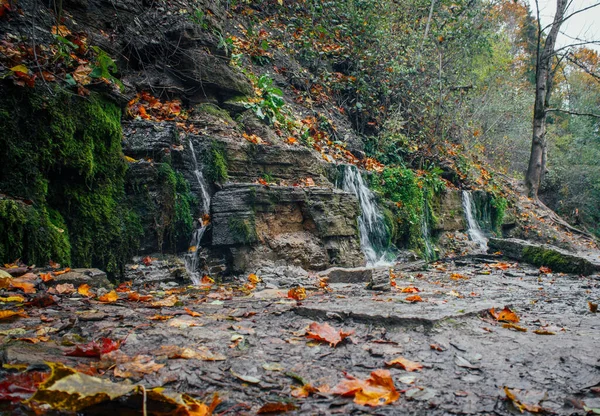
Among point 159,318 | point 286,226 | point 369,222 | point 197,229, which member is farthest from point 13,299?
point 369,222

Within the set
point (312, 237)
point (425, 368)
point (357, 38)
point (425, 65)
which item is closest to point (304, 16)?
point (357, 38)

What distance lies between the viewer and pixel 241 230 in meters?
5.64

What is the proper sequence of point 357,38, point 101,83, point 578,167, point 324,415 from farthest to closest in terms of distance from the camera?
point 578,167 < point 357,38 < point 101,83 < point 324,415

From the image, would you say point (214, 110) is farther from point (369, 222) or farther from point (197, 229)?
point (369, 222)

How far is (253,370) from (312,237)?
4.62m

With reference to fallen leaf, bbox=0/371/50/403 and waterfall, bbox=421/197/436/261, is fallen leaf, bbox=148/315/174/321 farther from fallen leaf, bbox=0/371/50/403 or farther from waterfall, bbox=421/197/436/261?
waterfall, bbox=421/197/436/261

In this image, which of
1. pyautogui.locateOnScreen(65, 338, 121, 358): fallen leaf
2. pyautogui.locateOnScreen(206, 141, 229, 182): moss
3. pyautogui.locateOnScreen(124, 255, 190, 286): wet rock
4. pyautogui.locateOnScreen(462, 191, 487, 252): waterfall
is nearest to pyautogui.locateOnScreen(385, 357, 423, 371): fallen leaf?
pyautogui.locateOnScreen(65, 338, 121, 358): fallen leaf

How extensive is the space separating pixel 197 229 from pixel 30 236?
2250mm

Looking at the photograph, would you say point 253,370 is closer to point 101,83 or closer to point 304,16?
point 101,83

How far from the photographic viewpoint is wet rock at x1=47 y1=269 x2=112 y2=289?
3454 mm

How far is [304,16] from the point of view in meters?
13.1

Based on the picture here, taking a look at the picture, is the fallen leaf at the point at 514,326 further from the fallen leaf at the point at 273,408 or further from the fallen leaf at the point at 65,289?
the fallen leaf at the point at 65,289

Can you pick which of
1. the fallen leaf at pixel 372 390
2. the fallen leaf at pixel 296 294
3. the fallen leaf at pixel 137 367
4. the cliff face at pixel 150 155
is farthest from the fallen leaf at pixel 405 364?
the cliff face at pixel 150 155

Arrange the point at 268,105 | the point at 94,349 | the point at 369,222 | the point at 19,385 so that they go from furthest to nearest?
the point at 369,222 < the point at 268,105 < the point at 94,349 < the point at 19,385
